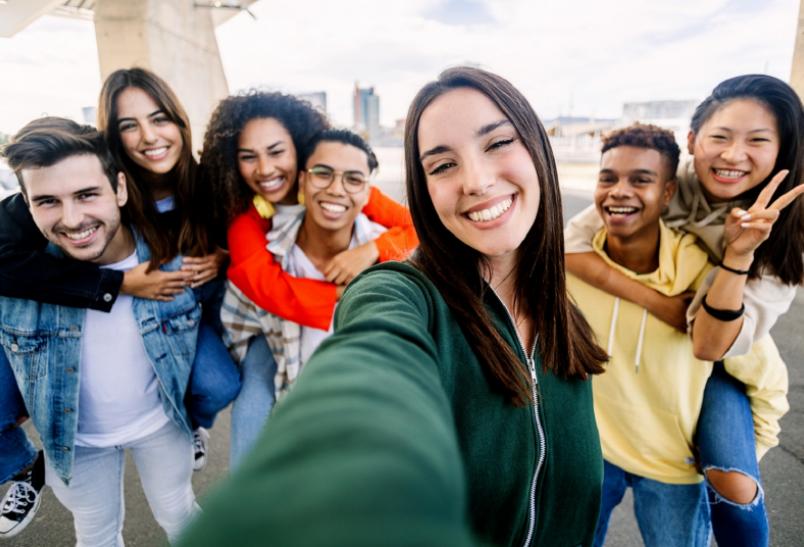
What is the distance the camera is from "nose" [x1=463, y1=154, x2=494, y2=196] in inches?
38.8

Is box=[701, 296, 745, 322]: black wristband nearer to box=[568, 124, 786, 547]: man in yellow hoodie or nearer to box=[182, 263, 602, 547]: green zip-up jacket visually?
box=[568, 124, 786, 547]: man in yellow hoodie

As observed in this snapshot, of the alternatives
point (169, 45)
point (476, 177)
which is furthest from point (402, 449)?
point (169, 45)

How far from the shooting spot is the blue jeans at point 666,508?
5.21ft

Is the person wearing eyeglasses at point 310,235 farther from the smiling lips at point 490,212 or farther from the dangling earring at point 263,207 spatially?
the smiling lips at point 490,212

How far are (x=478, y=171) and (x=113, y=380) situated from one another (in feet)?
5.30

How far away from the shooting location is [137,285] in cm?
170

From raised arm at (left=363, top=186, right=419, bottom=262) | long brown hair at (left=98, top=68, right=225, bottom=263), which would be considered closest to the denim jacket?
long brown hair at (left=98, top=68, right=225, bottom=263)

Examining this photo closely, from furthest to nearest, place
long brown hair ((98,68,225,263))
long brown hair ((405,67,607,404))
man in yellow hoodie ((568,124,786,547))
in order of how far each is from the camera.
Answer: long brown hair ((98,68,225,263)) < man in yellow hoodie ((568,124,786,547)) < long brown hair ((405,67,607,404))

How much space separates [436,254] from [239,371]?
1435mm

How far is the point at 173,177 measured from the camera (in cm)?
215

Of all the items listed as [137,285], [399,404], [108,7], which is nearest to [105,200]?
[137,285]

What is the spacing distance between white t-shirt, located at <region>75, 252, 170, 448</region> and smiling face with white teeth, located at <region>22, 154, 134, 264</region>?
18 cm

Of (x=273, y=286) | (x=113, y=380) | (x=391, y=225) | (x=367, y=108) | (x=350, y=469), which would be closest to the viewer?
(x=350, y=469)

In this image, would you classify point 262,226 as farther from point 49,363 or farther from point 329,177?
point 49,363
